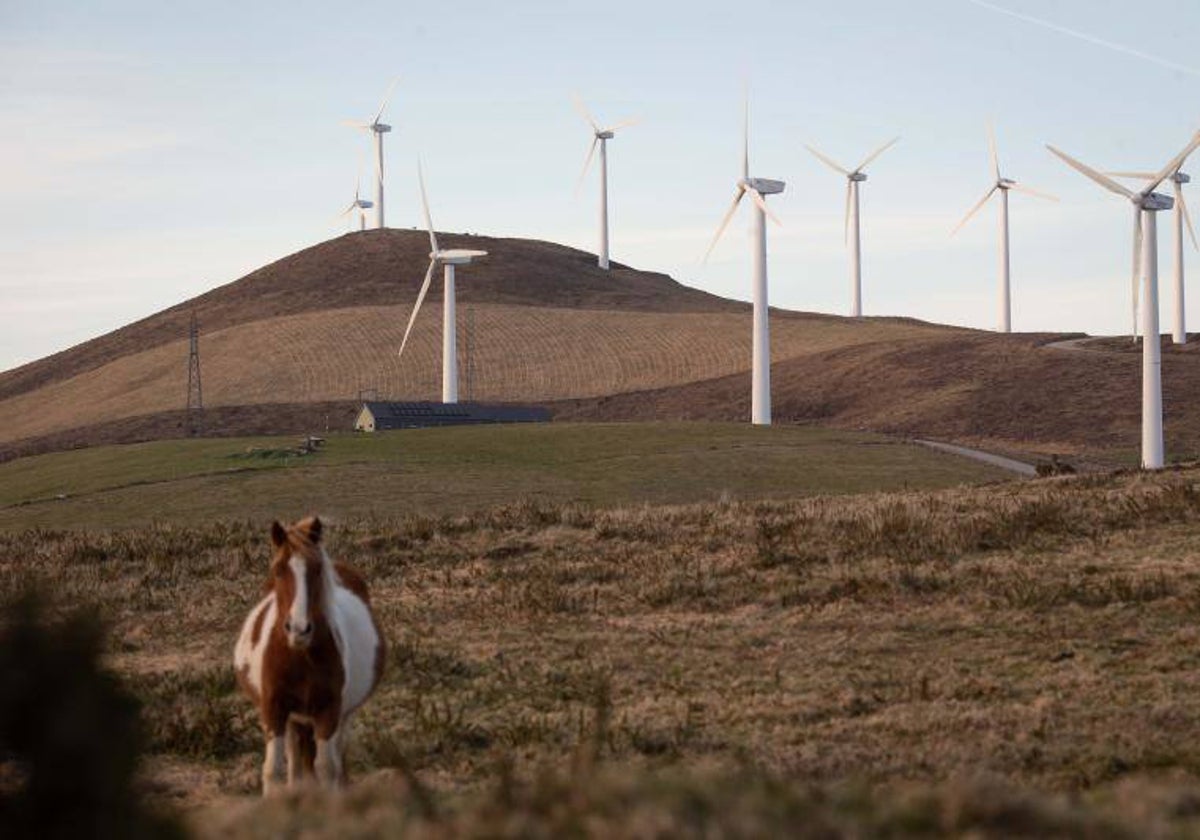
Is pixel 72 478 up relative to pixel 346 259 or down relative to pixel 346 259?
down

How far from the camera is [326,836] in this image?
4793 millimetres

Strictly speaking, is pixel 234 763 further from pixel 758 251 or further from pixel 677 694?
pixel 758 251

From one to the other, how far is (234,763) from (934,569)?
399 inches

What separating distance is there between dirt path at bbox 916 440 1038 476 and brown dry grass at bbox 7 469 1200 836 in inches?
1550

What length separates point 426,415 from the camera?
92.2 meters

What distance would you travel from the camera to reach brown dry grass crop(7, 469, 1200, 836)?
527 centimetres

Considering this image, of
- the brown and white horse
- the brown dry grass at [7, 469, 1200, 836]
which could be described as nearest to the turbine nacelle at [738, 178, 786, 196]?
the brown dry grass at [7, 469, 1200, 836]

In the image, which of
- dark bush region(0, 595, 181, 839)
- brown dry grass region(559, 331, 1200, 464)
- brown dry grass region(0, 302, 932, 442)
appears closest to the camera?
dark bush region(0, 595, 181, 839)

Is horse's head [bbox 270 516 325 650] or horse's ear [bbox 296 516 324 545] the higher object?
horse's ear [bbox 296 516 324 545]

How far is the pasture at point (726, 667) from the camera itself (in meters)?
5.08

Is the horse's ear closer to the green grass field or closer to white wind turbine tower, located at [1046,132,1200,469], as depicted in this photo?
the green grass field

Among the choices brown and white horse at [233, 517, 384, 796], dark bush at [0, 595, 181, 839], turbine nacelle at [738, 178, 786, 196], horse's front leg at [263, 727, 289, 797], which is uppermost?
turbine nacelle at [738, 178, 786, 196]

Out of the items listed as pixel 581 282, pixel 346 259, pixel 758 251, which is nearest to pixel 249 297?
pixel 346 259

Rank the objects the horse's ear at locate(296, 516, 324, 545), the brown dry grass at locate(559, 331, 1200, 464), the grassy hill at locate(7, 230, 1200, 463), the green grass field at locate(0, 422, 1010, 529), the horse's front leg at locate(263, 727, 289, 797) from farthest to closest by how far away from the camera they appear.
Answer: the grassy hill at locate(7, 230, 1200, 463) → the brown dry grass at locate(559, 331, 1200, 464) → the green grass field at locate(0, 422, 1010, 529) → the horse's ear at locate(296, 516, 324, 545) → the horse's front leg at locate(263, 727, 289, 797)
